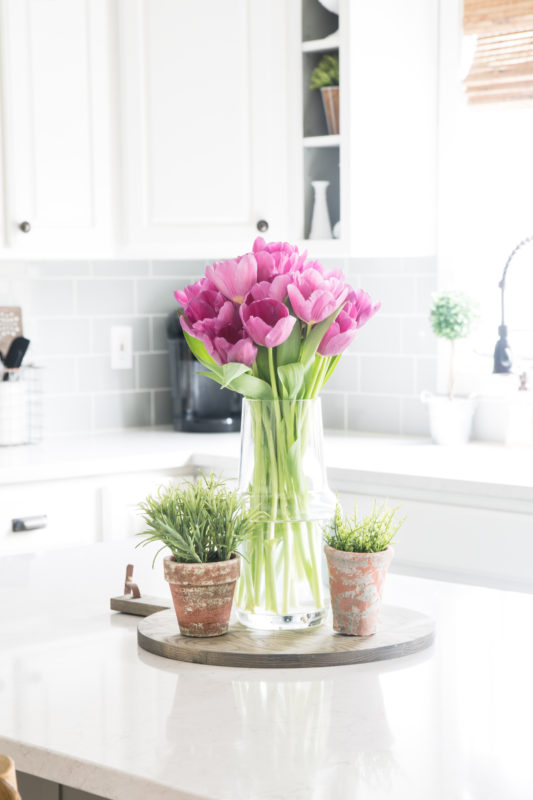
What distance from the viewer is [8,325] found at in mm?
3311

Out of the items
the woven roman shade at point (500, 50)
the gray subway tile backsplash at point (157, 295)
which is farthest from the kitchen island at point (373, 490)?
the woven roman shade at point (500, 50)

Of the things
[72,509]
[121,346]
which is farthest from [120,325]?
[72,509]

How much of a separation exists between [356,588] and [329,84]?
6.88 feet

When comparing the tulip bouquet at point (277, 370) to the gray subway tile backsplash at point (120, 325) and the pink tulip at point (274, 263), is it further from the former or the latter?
the gray subway tile backsplash at point (120, 325)

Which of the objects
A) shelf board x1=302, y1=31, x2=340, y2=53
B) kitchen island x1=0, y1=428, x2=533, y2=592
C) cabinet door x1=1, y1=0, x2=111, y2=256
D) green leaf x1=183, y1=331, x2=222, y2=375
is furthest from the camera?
shelf board x1=302, y1=31, x2=340, y2=53

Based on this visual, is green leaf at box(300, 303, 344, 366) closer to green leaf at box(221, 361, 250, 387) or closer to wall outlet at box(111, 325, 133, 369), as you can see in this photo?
green leaf at box(221, 361, 250, 387)

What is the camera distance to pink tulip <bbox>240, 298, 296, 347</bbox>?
1.26m

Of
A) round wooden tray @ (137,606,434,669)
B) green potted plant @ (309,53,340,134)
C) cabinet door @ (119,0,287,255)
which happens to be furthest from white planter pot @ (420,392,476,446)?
round wooden tray @ (137,606,434,669)

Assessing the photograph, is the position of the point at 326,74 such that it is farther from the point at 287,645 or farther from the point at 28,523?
the point at 287,645

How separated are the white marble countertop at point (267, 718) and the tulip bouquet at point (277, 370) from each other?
12 centimetres

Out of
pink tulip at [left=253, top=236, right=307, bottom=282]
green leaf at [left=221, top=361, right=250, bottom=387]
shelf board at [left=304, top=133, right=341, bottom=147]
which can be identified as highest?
shelf board at [left=304, top=133, right=341, bottom=147]

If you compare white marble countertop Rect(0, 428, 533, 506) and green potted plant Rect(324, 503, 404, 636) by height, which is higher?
green potted plant Rect(324, 503, 404, 636)

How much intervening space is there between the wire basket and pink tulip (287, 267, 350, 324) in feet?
6.55

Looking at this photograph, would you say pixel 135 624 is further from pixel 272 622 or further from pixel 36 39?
pixel 36 39
